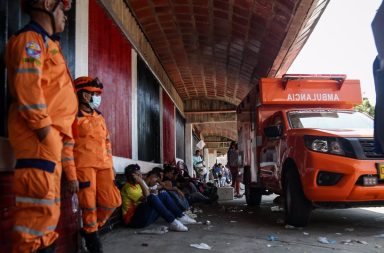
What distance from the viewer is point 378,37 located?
2.82 meters

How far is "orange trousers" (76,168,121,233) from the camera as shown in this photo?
4199 millimetres

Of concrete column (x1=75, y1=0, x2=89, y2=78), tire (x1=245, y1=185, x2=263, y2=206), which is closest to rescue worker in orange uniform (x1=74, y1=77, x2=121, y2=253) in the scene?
concrete column (x1=75, y1=0, x2=89, y2=78)

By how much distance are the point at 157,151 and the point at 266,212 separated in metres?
4.29

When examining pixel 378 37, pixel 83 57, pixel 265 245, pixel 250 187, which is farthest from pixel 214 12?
pixel 378 37

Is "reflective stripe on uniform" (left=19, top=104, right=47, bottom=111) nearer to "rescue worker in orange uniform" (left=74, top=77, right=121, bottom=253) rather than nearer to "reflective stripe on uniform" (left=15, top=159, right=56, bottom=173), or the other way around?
"reflective stripe on uniform" (left=15, top=159, right=56, bottom=173)

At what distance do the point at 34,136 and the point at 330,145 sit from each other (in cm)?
416

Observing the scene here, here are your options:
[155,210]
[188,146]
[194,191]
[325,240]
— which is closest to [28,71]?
[155,210]

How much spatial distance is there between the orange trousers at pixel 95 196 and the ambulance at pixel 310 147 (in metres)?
2.79

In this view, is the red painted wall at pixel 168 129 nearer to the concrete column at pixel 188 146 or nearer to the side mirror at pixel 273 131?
the concrete column at pixel 188 146

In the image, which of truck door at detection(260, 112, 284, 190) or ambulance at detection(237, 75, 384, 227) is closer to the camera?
ambulance at detection(237, 75, 384, 227)

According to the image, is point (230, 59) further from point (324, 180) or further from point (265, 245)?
point (265, 245)

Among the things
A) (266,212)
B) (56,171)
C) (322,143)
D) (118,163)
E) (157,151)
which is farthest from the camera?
(157,151)

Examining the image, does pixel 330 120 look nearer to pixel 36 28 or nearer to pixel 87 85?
pixel 87 85

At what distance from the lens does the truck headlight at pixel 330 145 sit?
227 inches
